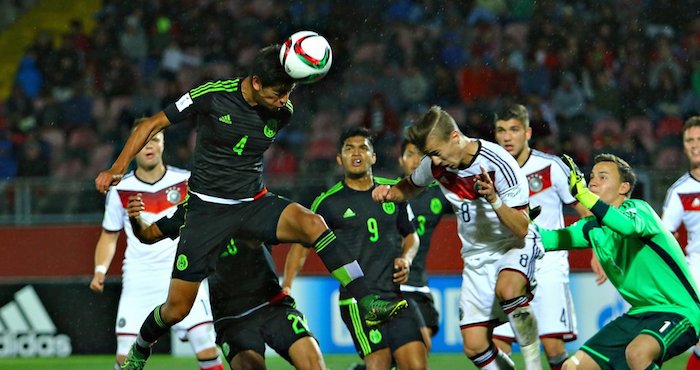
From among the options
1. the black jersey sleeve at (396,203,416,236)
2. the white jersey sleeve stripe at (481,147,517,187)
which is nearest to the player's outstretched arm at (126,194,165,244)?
the black jersey sleeve at (396,203,416,236)

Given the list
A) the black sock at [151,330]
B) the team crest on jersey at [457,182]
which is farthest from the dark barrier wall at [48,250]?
the team crest on jersey at [457,182]

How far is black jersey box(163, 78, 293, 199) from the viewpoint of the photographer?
274 inches

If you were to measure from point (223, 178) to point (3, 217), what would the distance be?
6540 mm

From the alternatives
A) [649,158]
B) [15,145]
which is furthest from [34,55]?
[649,158]

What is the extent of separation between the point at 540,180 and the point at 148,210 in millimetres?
2980

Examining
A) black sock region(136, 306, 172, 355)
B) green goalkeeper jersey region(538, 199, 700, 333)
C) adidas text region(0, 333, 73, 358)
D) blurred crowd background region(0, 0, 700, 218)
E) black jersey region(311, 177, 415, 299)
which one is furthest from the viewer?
blurred crowd background region(0, 0, 700, 218)

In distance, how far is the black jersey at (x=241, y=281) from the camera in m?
7.08

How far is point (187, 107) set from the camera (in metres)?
6.90

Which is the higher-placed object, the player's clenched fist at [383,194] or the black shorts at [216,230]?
the player's clenched fist at [383,194]

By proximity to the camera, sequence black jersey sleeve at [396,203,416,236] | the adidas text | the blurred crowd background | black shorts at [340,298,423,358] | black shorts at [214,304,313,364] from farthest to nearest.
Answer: the blurred crowd background
the adidas text
black jersey sleeve at [396,203,416,236]
black shorts at [340,298,423,358]
black shorts at [214,304,313,364]

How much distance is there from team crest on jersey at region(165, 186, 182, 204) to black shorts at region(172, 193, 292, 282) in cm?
200

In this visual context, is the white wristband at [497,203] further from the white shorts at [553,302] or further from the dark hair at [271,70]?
the white shorts at [553,302]

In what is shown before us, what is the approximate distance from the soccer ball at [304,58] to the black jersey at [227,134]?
454 millimetres

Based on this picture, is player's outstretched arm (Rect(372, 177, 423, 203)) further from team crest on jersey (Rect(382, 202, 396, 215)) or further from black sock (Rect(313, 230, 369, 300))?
team crest on jersey (Rect(382, 202, 396, 215))
